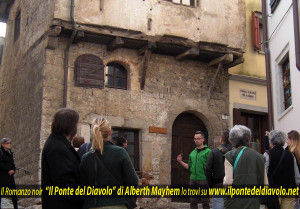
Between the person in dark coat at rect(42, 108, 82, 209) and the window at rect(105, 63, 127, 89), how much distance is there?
27.3 ft

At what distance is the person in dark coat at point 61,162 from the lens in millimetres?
3920

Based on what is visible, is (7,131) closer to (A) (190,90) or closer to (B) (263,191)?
(A) (190,90)

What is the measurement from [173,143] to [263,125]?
328cm

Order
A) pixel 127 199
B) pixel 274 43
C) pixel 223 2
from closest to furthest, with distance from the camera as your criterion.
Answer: pixel 127 199 < pixel 274 43 < pixel 223 2

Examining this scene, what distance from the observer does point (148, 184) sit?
1220 cm

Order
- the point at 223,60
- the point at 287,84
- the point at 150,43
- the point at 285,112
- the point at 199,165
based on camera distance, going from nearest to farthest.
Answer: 1. the point at 199,165
2. the point at 285,112
3. the point at 287,84
4. the point at 150,43
5. the point at 223,60

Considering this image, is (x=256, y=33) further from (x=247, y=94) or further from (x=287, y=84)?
(x=287, y=84)

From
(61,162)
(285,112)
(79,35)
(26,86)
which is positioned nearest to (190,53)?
(79,35)

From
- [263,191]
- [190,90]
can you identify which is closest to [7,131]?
[190,90]

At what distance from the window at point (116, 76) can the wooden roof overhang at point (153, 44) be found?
51 centimetres

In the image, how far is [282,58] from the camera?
11.5 metres

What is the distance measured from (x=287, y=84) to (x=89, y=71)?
189 inches

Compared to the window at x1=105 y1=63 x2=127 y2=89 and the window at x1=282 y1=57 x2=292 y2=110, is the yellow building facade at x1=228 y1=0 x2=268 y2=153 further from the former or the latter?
the window at x1=105 y1=63 x2=127 y2=89

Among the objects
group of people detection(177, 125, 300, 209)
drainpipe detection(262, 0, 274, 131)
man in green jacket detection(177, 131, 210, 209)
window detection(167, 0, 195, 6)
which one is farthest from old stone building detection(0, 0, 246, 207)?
group of people detection(177, 125, 300, 209)
